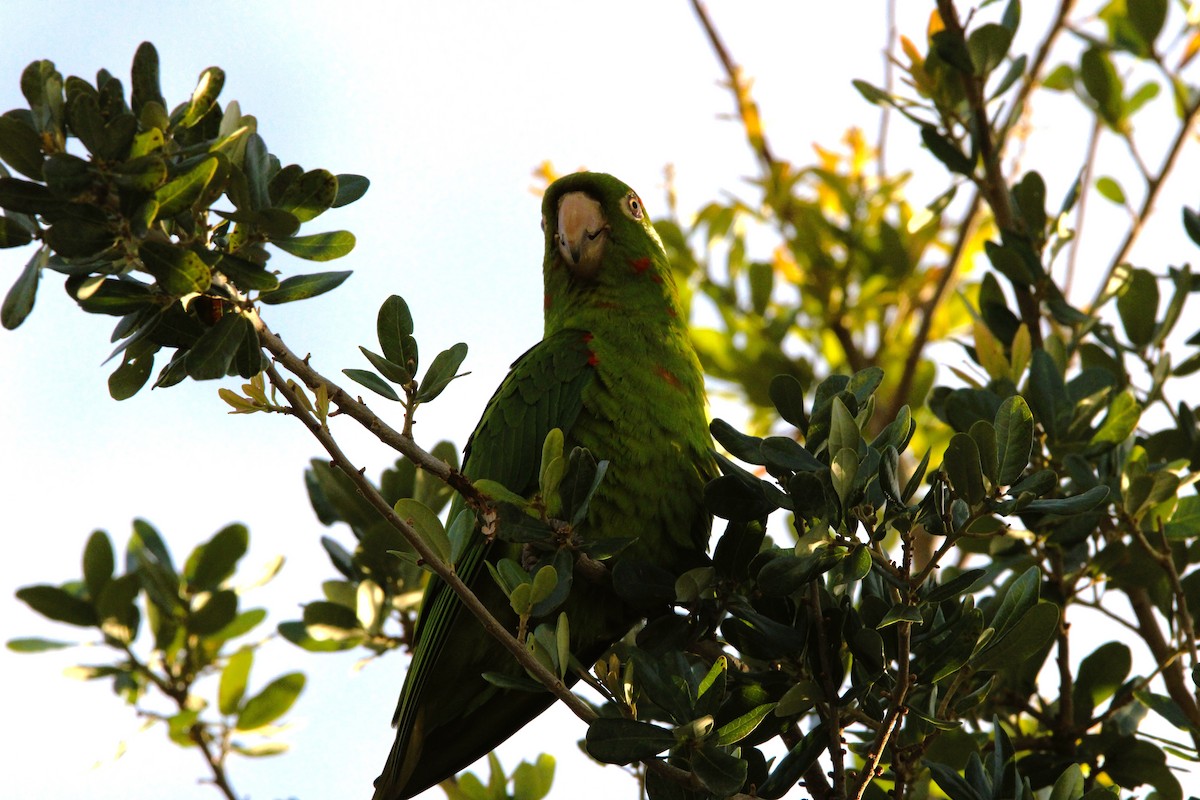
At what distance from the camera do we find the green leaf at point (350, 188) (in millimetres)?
1923

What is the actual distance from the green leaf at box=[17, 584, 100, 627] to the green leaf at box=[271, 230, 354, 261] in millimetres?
1570

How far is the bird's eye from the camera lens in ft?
11.5

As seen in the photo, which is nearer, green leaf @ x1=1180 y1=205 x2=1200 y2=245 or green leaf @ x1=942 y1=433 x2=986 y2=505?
green leaf @ x1=942 y1=433 x2=986 y2=505

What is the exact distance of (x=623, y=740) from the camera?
6.06ft

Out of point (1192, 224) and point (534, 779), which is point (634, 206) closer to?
Answer: point (1192, 224)

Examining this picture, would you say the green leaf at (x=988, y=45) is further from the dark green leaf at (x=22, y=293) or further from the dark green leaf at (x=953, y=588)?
the dark green leaf at (x=22, y=293)

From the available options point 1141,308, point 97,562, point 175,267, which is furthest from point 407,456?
point 1141,308

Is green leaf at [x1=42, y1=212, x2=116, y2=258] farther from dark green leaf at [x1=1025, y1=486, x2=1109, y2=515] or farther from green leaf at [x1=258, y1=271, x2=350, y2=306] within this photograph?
dark green leaf at [x1=1025, y1=486, x2=1109, y2=515]

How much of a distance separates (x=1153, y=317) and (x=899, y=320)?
4.72 feet

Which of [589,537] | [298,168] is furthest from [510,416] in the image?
[298,168]

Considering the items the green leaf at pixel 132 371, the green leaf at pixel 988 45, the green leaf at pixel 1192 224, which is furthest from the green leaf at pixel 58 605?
the green leaf at pixel 1192 224

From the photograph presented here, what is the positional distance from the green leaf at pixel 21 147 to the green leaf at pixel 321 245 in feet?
1.25

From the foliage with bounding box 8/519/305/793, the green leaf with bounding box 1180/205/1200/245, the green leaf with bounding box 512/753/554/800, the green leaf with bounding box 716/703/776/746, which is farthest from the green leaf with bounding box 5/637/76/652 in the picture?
the green leaf with bounding box 1180/205/1200/245

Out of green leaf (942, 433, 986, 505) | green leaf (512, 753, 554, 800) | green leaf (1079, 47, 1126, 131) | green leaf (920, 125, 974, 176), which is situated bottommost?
green leaf (512, 753, 554, 800)
